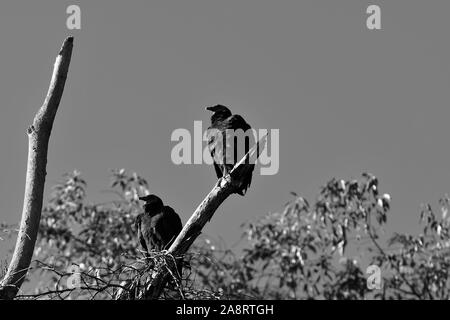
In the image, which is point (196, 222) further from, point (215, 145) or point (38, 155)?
point (215, 145)

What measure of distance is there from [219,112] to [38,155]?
8.60 ft

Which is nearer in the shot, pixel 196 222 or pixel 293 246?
pixel 196 222

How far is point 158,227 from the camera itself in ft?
30.0

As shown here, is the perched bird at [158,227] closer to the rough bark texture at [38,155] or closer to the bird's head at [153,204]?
the bird's head at [153,204]

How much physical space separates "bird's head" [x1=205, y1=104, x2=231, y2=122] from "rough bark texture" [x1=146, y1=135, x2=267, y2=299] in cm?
206

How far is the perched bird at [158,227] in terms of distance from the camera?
9125mm

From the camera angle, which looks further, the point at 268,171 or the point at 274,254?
the point at 274,254

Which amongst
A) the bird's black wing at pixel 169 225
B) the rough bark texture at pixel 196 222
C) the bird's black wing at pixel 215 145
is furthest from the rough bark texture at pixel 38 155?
the bird's black wing at pixel 169 225

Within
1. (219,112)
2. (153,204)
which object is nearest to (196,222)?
(219,112)

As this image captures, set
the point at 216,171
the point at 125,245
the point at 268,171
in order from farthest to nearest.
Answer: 1. the point at 125,245
2. the point at 216,171
3. the point at 268,171

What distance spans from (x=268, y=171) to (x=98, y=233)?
810 centimetres

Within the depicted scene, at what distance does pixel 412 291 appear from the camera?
14.4 m
